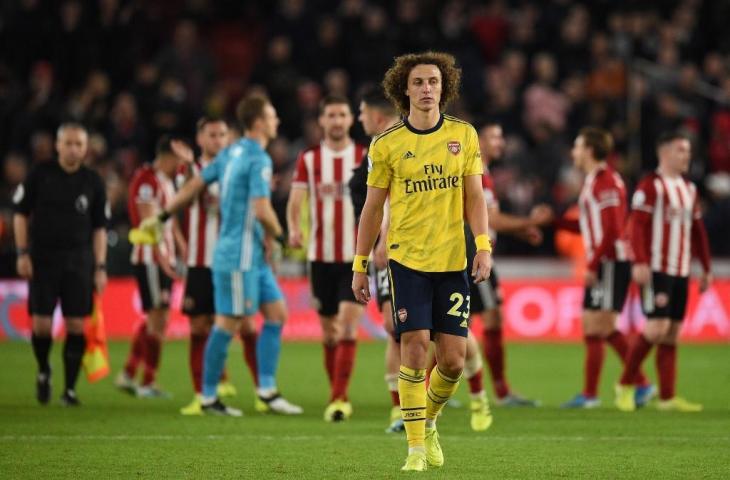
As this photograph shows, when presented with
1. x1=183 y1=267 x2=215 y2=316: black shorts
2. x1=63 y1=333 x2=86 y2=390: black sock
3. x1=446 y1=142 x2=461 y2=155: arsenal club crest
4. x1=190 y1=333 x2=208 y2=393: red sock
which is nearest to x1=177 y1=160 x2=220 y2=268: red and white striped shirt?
x1=183 y1=267 x2=215 y2=316: black shorts

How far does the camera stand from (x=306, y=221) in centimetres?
1105

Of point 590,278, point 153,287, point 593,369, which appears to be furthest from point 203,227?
point 593,369

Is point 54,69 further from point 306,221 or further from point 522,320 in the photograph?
point 306,221

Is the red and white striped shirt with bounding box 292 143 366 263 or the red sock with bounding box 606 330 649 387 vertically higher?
the red and white striped shirt with bounding box 292 143 366 263

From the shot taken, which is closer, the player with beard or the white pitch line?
the white pitch line

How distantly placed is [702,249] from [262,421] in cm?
396

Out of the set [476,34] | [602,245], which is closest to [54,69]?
A: [476,34]

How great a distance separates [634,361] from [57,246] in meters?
4.80

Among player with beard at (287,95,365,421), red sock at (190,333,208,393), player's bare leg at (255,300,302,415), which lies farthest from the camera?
red sock at (190,333,208,393)

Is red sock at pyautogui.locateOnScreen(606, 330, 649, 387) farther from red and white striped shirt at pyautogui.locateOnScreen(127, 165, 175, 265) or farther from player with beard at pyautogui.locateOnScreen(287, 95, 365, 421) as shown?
red and white striped shirt at pyautogui.locateOnScreen(127, 165, 175, 265)

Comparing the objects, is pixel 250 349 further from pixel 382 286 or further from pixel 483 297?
pixel 382 286

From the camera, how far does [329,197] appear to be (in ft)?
34.6

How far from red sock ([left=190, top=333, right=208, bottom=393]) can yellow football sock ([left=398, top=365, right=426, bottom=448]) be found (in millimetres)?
3671

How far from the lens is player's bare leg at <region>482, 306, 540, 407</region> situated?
11156 millimetres
